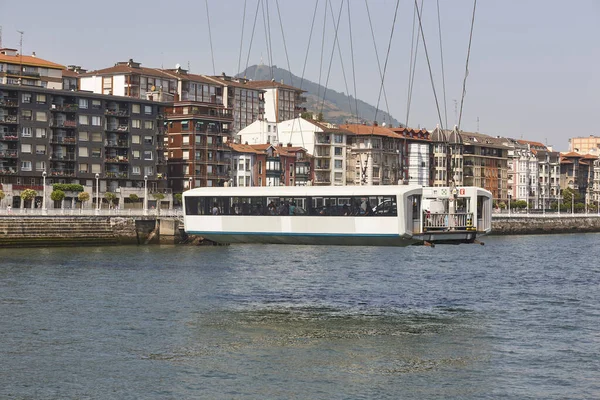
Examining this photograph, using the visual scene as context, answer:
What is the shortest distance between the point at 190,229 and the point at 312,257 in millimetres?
50185

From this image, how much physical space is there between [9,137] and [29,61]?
2504cm

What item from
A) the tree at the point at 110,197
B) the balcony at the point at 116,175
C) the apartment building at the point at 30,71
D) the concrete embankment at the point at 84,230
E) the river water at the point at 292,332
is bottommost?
the river water at the point at 292,332

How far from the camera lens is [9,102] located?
144m

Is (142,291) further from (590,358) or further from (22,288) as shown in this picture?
(590,358)

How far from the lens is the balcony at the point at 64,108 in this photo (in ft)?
485

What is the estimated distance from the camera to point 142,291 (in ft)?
219

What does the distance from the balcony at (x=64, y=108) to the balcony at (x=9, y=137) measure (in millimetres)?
7100

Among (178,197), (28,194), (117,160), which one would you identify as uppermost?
(117,160)

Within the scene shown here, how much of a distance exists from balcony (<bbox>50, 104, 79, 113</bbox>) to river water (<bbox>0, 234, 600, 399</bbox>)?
200 ft

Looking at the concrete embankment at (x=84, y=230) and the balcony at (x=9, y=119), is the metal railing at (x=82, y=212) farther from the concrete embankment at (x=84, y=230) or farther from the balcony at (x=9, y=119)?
the balcony at (x=9, y=119)


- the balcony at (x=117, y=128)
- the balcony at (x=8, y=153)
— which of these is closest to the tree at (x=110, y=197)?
the balcony at (x=117, y=128)

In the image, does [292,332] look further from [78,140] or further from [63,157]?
[78,140]

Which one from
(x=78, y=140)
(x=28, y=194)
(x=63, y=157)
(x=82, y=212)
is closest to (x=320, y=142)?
(x=78, y=140)

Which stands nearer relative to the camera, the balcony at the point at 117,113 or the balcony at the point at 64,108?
the balcony at the point at 64,108
